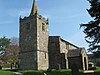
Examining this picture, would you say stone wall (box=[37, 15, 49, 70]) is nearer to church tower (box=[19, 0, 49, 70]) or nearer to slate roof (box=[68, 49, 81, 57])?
church tower (box=[19, 0, 49, 70])

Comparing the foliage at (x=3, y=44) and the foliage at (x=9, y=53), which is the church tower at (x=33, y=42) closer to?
the foliage at (x=9, y=53)

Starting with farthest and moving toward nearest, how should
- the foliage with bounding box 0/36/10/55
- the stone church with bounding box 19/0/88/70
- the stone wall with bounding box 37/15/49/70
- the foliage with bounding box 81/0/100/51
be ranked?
the foliage with bounding box 0/36/10/55 < the stone wall with bounding box 37/15/49/70 < the stone church with bounding box 19/0/88/70 < the foliage with bounding box 81/0/100/51

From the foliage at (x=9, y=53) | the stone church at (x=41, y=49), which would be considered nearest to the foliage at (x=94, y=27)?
the stone church at (x=41, y=49)

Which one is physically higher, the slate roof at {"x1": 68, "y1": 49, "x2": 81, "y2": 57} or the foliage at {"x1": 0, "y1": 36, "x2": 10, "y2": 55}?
the foliage at {"x1": 0, "y1": 36, "x2": 10, "y2": 55}

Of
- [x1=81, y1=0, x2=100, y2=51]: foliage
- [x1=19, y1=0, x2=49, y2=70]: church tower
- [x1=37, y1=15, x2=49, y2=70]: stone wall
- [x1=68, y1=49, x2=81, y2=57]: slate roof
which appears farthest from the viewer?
[x1=68, y1=49, x2=81, y2=57]: slate roof

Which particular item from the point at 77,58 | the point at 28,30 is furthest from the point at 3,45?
the point at 77,58

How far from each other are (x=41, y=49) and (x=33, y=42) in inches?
110

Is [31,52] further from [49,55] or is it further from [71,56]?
[71,56]

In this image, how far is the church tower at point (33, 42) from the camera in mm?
57375

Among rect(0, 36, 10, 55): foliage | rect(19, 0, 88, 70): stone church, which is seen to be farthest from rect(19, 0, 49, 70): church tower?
rect(0, 36, 10, 55): foliage

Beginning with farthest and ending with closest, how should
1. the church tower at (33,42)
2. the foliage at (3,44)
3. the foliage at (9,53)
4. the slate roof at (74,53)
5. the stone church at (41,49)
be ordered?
the foliage at (3,44) → the foliage at (9,53) → the slate roof at (74,53) → the stone church at (41,49) → the church tower at (33,42)

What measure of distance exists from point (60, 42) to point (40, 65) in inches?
382

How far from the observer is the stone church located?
57.9 metres

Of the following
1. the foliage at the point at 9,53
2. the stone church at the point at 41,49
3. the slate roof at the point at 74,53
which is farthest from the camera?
the foliage at the point at 9,53
